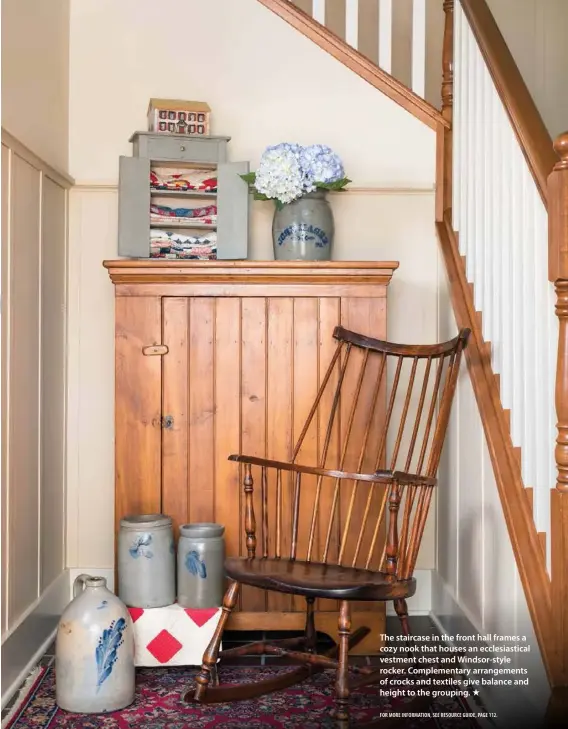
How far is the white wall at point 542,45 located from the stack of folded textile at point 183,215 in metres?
1.93

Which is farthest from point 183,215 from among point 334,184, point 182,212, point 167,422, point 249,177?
point 167,422

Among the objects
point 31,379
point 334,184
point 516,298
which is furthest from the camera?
point 334,184

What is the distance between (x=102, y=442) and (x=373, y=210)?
1.44 metres

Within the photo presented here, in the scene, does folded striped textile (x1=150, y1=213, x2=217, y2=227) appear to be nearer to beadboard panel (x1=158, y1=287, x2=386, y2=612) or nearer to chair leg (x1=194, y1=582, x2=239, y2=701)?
beadboard panel (x1=158, y1=287, x2=386, y2=612)

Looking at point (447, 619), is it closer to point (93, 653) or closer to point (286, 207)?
point (93, 653)

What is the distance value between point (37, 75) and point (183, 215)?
2.35ft

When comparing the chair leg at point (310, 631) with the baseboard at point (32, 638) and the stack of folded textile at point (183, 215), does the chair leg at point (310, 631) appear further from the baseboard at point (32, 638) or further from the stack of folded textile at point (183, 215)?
the stack of folded textile at point (183, 215)

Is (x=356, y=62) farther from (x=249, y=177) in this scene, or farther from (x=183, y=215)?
(x=183, y=215)

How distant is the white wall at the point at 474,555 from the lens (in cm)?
225

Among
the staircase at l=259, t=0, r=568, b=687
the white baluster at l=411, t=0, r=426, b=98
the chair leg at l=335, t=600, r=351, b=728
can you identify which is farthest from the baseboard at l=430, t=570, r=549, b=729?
the white baluster at l=411, t=0, r=426, b=98

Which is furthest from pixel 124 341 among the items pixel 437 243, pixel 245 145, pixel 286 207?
pixel 437 243

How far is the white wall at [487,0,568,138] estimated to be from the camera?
169 inches

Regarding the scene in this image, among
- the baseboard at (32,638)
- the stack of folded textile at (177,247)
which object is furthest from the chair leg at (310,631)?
the stack of folded textile at (177,247)

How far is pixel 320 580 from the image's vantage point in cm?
235
